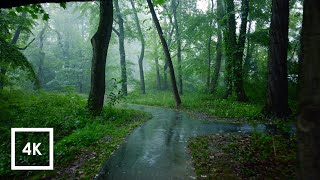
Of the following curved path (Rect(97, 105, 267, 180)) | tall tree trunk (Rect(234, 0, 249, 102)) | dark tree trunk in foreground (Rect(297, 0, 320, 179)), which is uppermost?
tall tree trunk (Rect(234, 0, 249, 102))

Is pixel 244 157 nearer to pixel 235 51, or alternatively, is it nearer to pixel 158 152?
pixel 158 152

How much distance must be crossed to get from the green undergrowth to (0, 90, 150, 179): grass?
8.57ft

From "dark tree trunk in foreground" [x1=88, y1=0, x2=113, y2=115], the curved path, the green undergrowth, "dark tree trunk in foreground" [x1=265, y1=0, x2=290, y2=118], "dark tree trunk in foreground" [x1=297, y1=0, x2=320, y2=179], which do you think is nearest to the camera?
"dark tree trunk in foreground" [x1=297, y1=0, x2=320, y2=179]

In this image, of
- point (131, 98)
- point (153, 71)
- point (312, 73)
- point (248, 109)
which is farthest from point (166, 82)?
point (312, 73)

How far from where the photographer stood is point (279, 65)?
1262 centimetres

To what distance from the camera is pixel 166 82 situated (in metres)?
34.0

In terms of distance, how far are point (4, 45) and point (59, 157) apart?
6.07 meters

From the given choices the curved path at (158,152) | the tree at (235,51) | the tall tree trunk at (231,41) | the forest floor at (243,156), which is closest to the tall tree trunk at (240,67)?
the tree at (235,51)

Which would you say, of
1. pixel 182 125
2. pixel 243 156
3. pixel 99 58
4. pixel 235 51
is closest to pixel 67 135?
pixel 99 58

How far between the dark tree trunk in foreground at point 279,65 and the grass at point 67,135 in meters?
6.64

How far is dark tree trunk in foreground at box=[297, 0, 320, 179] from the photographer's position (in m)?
2.27

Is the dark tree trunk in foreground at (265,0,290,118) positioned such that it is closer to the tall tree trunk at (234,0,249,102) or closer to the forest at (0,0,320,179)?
the forest at (0,0,320,179)

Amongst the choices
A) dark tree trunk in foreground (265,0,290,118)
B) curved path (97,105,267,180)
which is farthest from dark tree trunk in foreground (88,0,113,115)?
dark tree trunk in foreground (265,0,290,118)

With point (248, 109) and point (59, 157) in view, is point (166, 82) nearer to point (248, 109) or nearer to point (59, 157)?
point (248, 109)
